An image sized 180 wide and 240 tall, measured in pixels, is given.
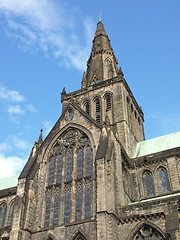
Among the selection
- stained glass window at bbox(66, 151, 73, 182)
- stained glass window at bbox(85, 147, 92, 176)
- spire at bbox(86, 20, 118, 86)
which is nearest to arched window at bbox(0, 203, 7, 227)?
stained glass window at bbox(66, 151, 73, 182)

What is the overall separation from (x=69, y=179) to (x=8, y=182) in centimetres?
1316

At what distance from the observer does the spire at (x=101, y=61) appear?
40719mm

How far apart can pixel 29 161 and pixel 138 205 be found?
10.1m

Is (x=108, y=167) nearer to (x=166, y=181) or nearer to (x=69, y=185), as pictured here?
(x=69, y=185)

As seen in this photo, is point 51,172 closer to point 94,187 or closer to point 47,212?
point 47,212

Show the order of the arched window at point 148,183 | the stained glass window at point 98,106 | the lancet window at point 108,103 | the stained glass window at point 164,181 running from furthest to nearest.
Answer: the stained glass window at point 98,106, the lancet window at point 108,103, the arched window at point 148,183, the stained glass window at point 164,181

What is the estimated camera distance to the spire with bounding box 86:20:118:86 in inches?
1603

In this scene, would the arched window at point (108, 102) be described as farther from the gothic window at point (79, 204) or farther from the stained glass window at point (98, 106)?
the gothic window at point (79, 204)

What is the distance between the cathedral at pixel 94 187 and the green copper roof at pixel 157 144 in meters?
0.11

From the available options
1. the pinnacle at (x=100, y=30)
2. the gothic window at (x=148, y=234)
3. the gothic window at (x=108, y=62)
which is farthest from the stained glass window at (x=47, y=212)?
the pinnacle at (x=100, y=30)

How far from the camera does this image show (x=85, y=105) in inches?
1478

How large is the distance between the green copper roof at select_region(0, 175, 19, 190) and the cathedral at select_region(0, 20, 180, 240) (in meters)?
3.33

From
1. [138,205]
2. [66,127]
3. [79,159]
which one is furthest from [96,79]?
[138,205]

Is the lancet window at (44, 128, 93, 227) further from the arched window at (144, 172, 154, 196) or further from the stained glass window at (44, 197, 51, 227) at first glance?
the arched window at (144, 172, 154, 196)
